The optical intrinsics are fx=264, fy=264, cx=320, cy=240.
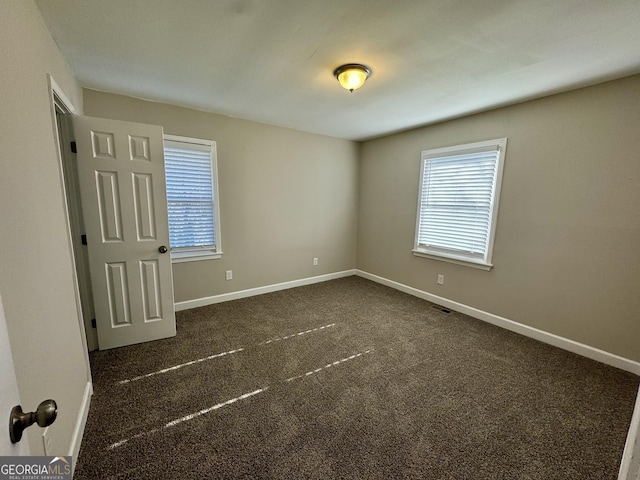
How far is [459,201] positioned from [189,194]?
336 cm

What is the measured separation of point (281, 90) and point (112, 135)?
5.01 ft

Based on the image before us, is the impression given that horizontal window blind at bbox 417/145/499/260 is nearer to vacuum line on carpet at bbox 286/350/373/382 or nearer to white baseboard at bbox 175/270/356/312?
white baseboard at bbox 175/270/356/312

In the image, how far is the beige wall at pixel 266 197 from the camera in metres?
3.13

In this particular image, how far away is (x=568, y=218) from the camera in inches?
98.1

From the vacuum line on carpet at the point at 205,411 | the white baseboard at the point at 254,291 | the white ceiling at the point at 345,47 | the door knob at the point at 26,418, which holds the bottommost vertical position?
the vacuum line on carpet at the point at 205,411

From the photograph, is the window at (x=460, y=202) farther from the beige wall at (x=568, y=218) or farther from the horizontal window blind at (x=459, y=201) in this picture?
the beige wall at (x=568, y=218)

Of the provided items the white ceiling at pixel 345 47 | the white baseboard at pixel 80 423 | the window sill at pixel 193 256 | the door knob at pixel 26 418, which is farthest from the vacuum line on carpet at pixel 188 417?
the white ceiling at pixel 345 47

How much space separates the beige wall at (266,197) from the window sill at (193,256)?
2.4 inches

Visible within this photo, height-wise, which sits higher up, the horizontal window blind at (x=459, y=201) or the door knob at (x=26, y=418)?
the horizontal window blind at (x=459, y=201)

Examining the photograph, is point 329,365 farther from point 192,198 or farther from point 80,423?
point 192,198

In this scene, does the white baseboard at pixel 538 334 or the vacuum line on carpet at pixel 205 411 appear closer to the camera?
the vacuum line on carpet at pixel 205 411

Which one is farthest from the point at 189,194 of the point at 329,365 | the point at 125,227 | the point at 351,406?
the point at 351,406

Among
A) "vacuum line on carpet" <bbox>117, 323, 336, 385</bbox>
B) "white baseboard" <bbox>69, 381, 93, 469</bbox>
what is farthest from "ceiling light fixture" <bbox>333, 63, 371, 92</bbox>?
"white baseboard" <bbox>69, 381, 93, 469</bbox>

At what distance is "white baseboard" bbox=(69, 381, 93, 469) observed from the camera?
141cm
